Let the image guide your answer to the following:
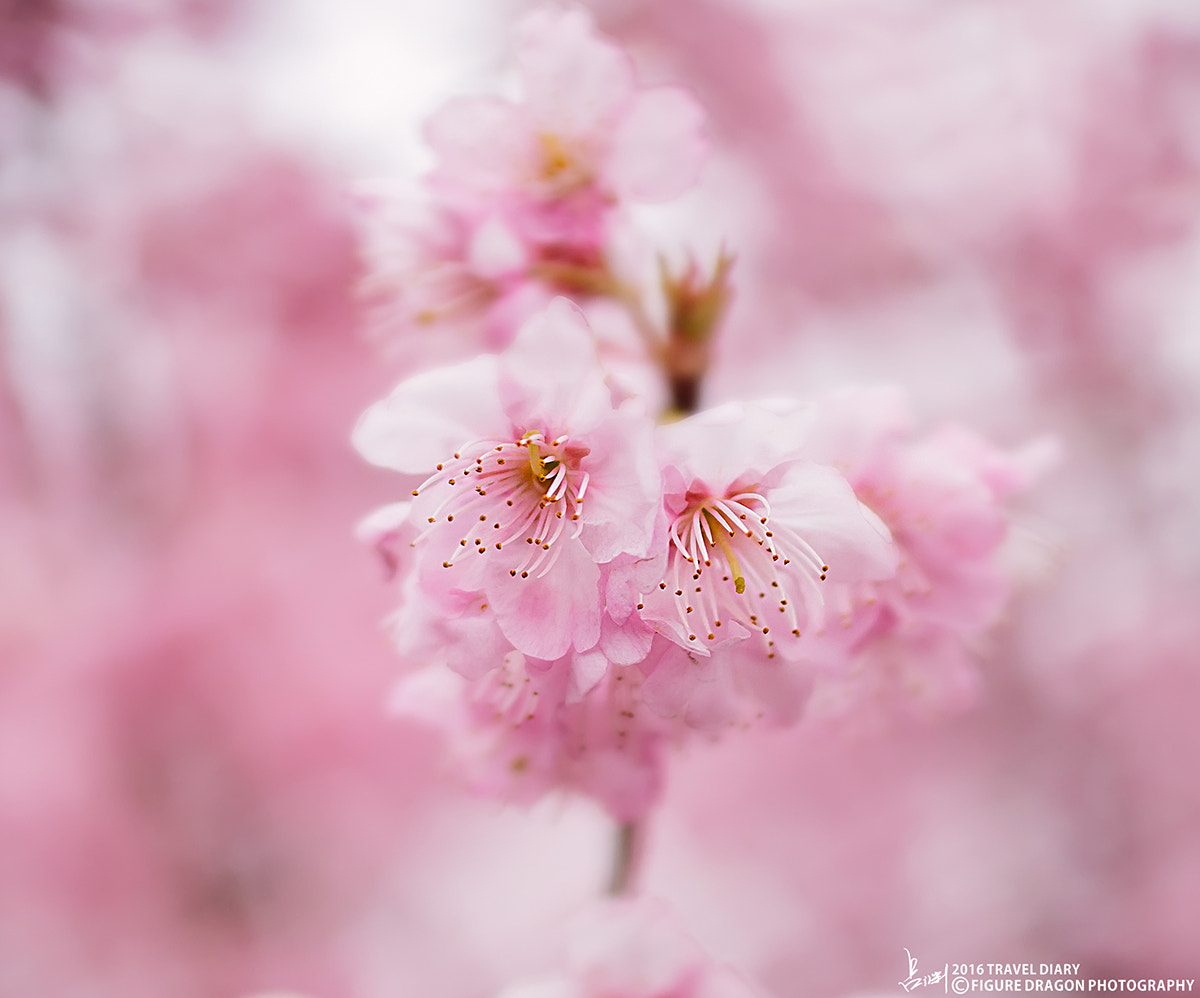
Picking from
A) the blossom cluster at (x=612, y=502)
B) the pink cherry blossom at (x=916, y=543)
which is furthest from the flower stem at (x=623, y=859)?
the pink cherry blossom at (x=916, y=543)

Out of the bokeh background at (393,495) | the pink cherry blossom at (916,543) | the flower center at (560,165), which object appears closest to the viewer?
the pink cherry blossom at (916,543)

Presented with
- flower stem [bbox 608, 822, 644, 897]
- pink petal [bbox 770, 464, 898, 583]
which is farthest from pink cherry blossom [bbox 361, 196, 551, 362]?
flower stem [bbox 608, 822, 644, 897]

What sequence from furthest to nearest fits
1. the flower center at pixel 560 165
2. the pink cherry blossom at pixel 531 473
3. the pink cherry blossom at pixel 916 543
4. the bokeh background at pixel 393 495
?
1. the bokeh background at pixel 393 495
2. the flower center at pixel 560 165
3. the pink cherry blossom at pixel 916 543
4. the pink cherry blossom at pixel 531 473

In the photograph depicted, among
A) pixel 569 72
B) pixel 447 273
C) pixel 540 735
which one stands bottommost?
pixel 540 735

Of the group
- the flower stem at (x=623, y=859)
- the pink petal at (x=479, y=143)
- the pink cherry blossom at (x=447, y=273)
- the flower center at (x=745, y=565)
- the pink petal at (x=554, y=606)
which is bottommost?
the flower stem at (x=623, y=859)

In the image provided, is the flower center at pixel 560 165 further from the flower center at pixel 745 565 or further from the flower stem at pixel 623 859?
the flower stem at pixel 623 859

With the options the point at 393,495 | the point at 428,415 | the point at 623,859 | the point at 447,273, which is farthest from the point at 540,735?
the point at 393,495

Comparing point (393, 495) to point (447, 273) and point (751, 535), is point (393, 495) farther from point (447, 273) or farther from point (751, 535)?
point (751, 535)
